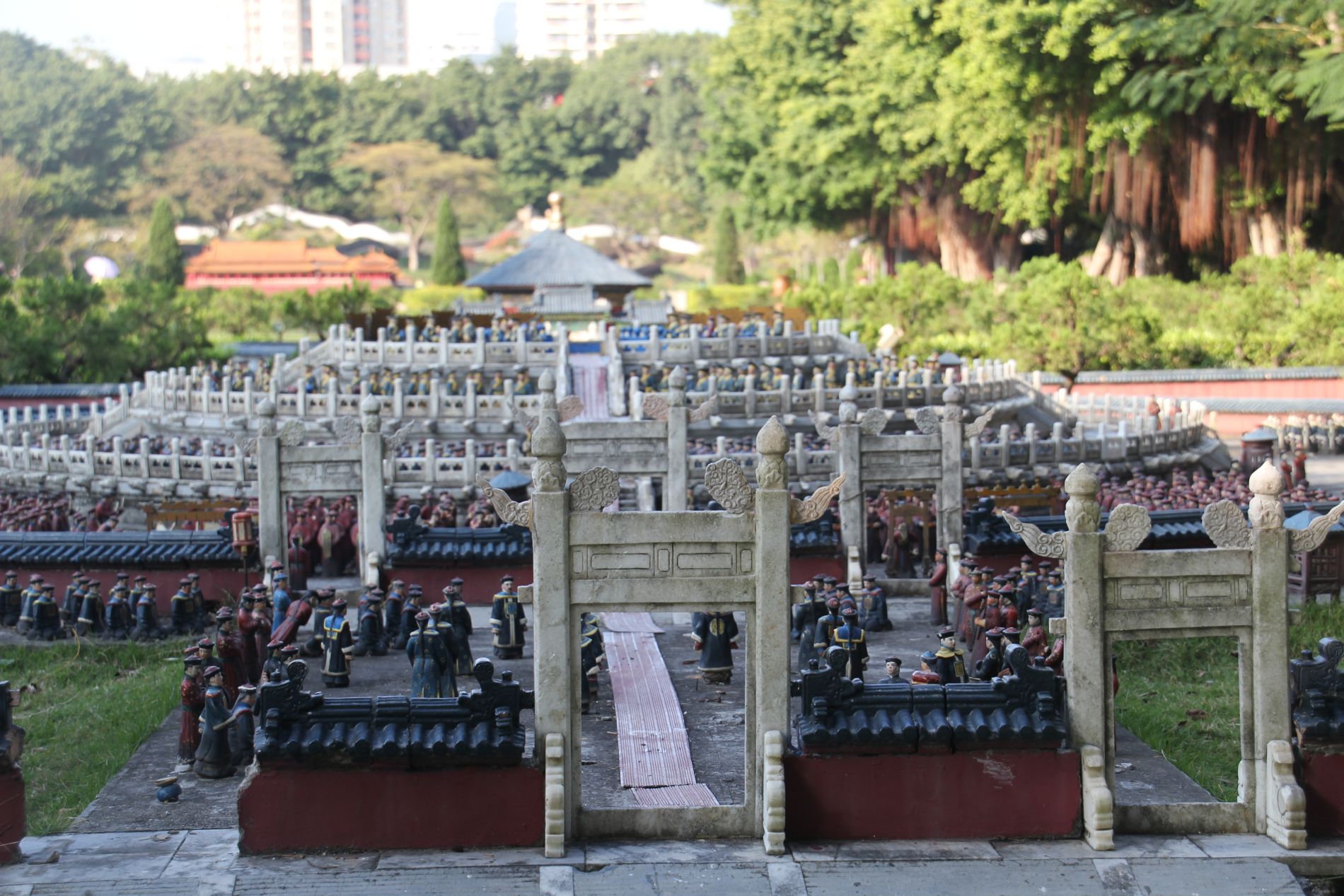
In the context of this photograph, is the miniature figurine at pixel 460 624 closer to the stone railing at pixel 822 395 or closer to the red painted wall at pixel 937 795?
the red painted wall at pixel 937 795

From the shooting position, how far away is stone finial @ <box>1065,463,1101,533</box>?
36.3 feet

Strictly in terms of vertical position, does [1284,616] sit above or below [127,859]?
above

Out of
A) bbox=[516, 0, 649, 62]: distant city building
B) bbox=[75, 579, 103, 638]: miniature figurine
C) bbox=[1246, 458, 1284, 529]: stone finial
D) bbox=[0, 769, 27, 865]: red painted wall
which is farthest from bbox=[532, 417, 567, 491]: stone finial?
bbox=[516, 0, 649, 62]: distant city building

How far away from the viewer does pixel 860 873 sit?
10.6 metres

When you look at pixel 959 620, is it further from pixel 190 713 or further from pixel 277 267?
pixel 277 267

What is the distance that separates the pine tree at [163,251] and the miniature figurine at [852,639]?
64.7 meters

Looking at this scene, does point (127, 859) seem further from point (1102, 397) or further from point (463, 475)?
point (1102, 397)

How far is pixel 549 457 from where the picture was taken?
1127 cm

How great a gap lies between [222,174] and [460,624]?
85445 millimetres

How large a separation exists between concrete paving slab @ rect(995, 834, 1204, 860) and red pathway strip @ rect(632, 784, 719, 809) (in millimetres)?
2418

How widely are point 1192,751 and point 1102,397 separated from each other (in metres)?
23.9

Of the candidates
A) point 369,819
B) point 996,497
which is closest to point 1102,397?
point 996,497

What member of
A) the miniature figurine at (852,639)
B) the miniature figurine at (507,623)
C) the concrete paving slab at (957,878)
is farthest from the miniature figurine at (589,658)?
the concrete paving slab at (957,878)

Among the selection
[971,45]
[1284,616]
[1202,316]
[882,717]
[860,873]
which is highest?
[971,45]
